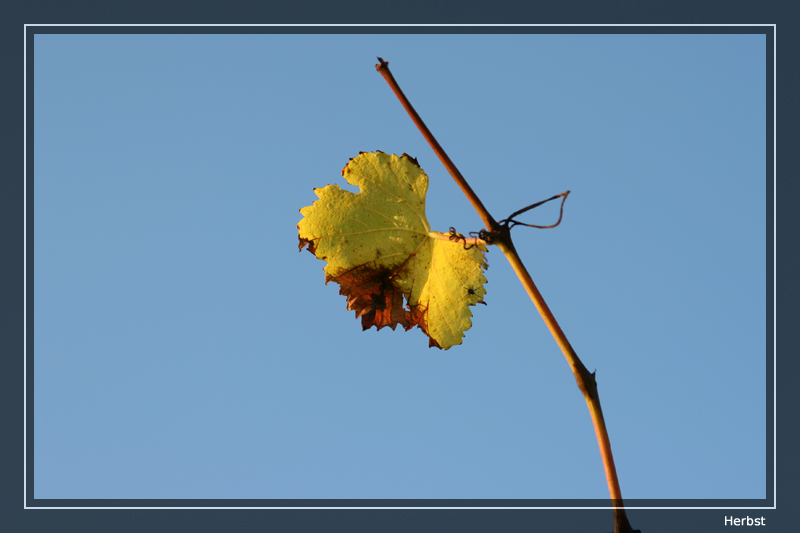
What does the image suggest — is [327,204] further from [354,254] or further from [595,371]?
[595,371]

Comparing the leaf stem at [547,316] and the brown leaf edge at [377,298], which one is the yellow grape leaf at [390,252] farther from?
the leaf stem at [547,316]

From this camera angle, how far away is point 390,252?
1.29 meters

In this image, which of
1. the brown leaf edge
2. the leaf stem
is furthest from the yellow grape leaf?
the leaf stem

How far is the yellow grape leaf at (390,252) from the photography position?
4.09 ft

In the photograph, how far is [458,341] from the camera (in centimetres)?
126

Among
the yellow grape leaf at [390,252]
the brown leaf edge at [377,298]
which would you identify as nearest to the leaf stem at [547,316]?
the yellow grape leaf at [390,252]

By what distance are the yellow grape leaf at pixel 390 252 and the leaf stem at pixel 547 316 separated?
0.69 ft

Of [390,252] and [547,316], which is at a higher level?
[390,252]

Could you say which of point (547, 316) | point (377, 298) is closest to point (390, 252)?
point (377, 298)

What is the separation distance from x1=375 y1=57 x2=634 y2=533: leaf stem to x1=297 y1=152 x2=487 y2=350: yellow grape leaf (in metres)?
0.21

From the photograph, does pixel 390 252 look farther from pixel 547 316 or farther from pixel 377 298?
pixel 547 316

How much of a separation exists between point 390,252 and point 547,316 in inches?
15.2

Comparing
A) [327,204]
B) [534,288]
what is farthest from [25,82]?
[534,288]

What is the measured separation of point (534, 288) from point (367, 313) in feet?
1.34
